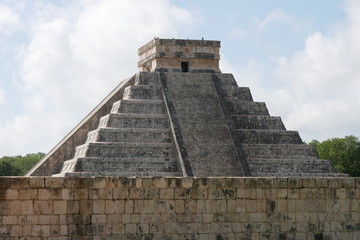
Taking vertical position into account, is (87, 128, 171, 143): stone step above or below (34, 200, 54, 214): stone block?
above

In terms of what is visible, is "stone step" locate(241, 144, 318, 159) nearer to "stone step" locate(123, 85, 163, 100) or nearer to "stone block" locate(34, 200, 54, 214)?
"stone step" locate(123, 85, 163, 100)

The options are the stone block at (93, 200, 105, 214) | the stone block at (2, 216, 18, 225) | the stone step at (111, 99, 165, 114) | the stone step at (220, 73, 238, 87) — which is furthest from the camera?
the stone step at (220, 73, 238, 87)

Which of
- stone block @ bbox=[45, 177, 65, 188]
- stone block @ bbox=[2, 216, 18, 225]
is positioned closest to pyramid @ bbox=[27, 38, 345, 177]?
stone block @ bbox=[45, 177, 65, 188]

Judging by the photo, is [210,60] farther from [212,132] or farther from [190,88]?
[212,132]

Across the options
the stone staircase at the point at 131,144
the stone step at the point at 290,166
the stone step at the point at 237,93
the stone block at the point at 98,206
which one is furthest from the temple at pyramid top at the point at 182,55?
the stone block at the point at 98,206

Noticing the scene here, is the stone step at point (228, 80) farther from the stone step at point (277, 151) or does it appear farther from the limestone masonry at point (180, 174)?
the stone step at point (277, 151)

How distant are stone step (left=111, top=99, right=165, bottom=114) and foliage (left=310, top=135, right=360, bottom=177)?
23.1 metres

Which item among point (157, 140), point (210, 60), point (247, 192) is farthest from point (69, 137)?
point (247, 192)

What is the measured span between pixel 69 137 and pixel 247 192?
74.0 feet

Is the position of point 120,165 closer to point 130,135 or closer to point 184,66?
point 130,135

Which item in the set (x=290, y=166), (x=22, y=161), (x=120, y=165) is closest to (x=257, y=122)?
(x=290, y=166)

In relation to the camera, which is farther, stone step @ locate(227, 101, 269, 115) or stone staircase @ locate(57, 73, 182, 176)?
stone step @ locate(227, 101, 269, 115)

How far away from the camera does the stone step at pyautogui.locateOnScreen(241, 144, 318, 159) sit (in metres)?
40.0

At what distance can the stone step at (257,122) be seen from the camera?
1639 inches
